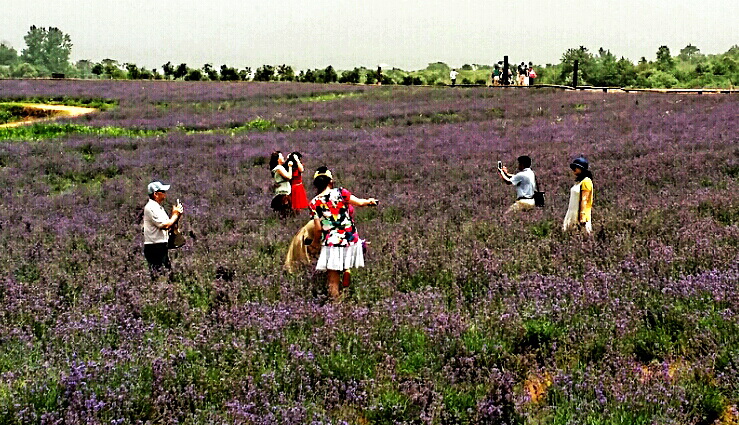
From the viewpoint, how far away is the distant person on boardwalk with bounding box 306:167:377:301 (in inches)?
211

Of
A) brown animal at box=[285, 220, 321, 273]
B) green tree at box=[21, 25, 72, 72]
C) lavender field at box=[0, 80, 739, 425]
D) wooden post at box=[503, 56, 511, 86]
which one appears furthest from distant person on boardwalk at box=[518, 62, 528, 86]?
green tree at box=[21, 25, 72, 72]

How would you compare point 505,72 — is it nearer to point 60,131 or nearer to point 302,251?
point 60,131

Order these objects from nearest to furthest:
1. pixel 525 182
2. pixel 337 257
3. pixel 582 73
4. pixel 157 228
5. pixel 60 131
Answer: pixel 337 257, pixel 157 228, pixel 525 182, pixel 60 131, pixel 582 73

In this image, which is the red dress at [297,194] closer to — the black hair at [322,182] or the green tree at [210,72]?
the black hair at [322,182]

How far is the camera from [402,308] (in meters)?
4.73

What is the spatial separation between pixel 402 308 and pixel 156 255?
2.74m

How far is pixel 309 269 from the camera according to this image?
5793 millimetres

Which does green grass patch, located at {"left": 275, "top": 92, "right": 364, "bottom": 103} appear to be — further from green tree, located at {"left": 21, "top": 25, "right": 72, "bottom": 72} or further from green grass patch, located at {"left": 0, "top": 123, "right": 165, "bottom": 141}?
green tree, located at {"left": 21, "top": 25, "right": 72, "bottom": 72}

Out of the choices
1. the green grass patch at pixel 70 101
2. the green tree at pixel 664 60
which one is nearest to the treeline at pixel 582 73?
the green tree at pixel 664 60

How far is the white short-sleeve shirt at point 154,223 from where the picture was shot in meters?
6.09

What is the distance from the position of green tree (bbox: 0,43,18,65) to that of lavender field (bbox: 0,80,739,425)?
578 ft

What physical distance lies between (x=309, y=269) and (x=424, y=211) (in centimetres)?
335

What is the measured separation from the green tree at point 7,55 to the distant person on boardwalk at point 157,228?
591ft

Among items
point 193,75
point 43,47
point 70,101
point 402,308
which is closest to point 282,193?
point 402,308
